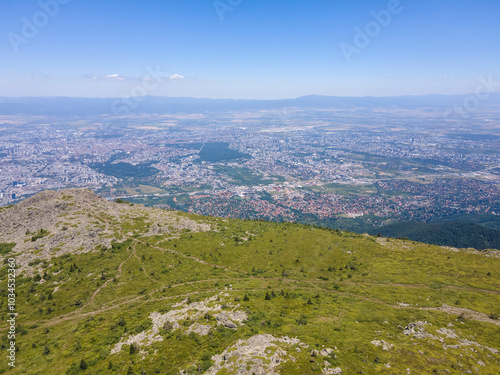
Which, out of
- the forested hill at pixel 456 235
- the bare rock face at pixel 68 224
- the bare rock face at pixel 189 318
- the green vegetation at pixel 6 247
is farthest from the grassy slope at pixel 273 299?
the forested hill at pixel 456 235

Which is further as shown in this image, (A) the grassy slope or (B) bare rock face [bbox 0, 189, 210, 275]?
(B) bare rock face [bbox 0, 189, 210, 275]

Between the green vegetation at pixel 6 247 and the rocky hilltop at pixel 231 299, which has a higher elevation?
the green vegetation at pixel 6 247

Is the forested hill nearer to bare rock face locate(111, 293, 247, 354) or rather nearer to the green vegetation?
bare rock face locate(111, 293, 247, 354)

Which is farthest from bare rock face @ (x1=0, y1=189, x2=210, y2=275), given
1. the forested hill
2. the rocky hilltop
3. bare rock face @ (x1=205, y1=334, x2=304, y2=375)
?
the forested hill

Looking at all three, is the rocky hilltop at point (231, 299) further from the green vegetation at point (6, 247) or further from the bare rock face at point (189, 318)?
the green vegetation at point (6, 247)

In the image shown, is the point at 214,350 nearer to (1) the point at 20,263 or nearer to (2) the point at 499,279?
(1) the point at 20,263

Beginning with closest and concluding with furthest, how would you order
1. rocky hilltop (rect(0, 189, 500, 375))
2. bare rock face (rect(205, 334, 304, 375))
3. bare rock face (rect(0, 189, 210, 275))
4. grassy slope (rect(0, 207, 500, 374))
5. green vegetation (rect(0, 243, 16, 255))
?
bare rock face (rect(205, 334, 304, 375)) → rocky hilltop (rect(0, 189, 500, 375)) → grassy slope (rect(0, 207, 500, 374)) → green vegetation (rect(0, 243, 16, 255)) → bare rock face (rect(0, 189, 210, 275))
